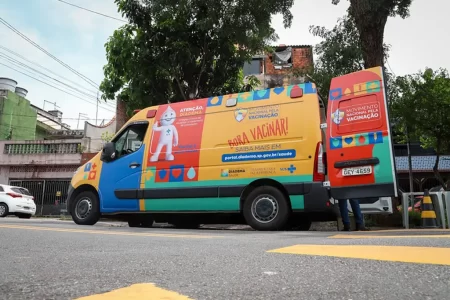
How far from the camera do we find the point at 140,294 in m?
1.94

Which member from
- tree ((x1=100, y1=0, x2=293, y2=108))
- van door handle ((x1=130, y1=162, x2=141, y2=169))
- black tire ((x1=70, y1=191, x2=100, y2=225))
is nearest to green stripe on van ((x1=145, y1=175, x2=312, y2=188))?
van door handle ((x1=130, y1=162, x2=141, y2=169))

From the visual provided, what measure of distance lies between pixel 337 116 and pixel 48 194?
21286mm

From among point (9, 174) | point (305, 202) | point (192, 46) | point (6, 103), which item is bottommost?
point (305, 202)

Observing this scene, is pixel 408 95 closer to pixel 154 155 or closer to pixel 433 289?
pixel 154 155

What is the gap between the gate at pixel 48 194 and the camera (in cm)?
2189

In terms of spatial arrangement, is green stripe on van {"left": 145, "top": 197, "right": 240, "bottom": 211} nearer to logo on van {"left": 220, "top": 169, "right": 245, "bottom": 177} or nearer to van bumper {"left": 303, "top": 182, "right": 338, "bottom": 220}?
logo on van {"left": 220, "top": 169, "right": 245, "bottom": 177}

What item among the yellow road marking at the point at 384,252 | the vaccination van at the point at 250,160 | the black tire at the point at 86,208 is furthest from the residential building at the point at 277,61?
the yellow road marking at the point at 384,252

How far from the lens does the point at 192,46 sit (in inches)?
461

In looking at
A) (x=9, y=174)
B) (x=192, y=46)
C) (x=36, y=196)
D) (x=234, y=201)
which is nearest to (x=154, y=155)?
(x=234, y=201)

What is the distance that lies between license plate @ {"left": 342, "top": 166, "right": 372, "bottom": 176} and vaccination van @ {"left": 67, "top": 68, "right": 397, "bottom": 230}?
15 mm

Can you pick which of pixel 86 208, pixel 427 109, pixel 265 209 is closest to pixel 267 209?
pixel 265 209

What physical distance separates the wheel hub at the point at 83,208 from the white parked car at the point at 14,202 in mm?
8009

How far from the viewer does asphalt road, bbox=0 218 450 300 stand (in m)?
1.96

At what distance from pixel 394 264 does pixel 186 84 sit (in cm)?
1061
